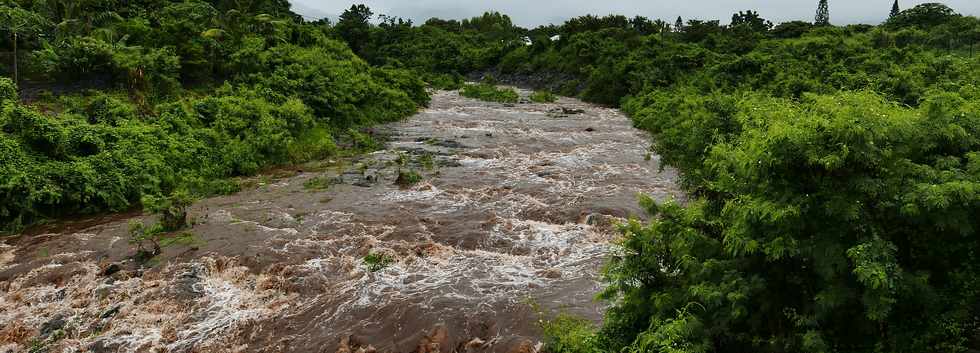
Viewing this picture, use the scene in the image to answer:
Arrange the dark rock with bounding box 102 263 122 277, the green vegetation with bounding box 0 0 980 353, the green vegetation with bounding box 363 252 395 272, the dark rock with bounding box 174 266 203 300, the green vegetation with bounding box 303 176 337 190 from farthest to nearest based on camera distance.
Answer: the green vegetation with bounding box 303 176 337 190
the green vegetation with bounding box 363 252 395 272
the dark rock with bounding box 102 263 122 277
the dark rock with bounding box 174 266 203 300
the green vegetation with bounding box 0 0 980 353

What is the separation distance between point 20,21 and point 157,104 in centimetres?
844

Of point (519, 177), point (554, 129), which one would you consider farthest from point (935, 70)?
point (519, 177)

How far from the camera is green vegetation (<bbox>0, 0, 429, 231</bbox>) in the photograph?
50.0 ft

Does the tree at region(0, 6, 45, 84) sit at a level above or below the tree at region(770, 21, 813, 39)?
below

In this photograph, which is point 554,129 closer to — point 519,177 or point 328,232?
point 519,177

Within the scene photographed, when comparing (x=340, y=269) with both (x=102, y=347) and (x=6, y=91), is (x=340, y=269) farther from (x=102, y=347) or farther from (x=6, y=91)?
(x=6, y=91)

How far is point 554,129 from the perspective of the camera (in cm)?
2900

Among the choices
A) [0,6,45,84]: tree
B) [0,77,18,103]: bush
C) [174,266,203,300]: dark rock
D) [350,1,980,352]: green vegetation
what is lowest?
[174,266,203,300]: dark rock

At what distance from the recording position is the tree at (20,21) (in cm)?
2347

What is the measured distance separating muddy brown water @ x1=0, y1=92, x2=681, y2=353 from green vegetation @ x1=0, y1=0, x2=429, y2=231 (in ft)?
4.62

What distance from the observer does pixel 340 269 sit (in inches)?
463

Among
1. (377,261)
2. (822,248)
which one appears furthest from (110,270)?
Result: (822,248)

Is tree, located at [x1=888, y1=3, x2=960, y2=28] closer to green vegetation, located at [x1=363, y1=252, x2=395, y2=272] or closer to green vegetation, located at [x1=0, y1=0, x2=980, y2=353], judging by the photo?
green vegetation, located at [x1=0, y1=0, x2=980, y2=353]

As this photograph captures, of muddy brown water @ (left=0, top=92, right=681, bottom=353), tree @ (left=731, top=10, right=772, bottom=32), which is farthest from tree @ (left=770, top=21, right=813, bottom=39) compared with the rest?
muddy brown water @ (left=0, top=92, right=681, bottom=353)
